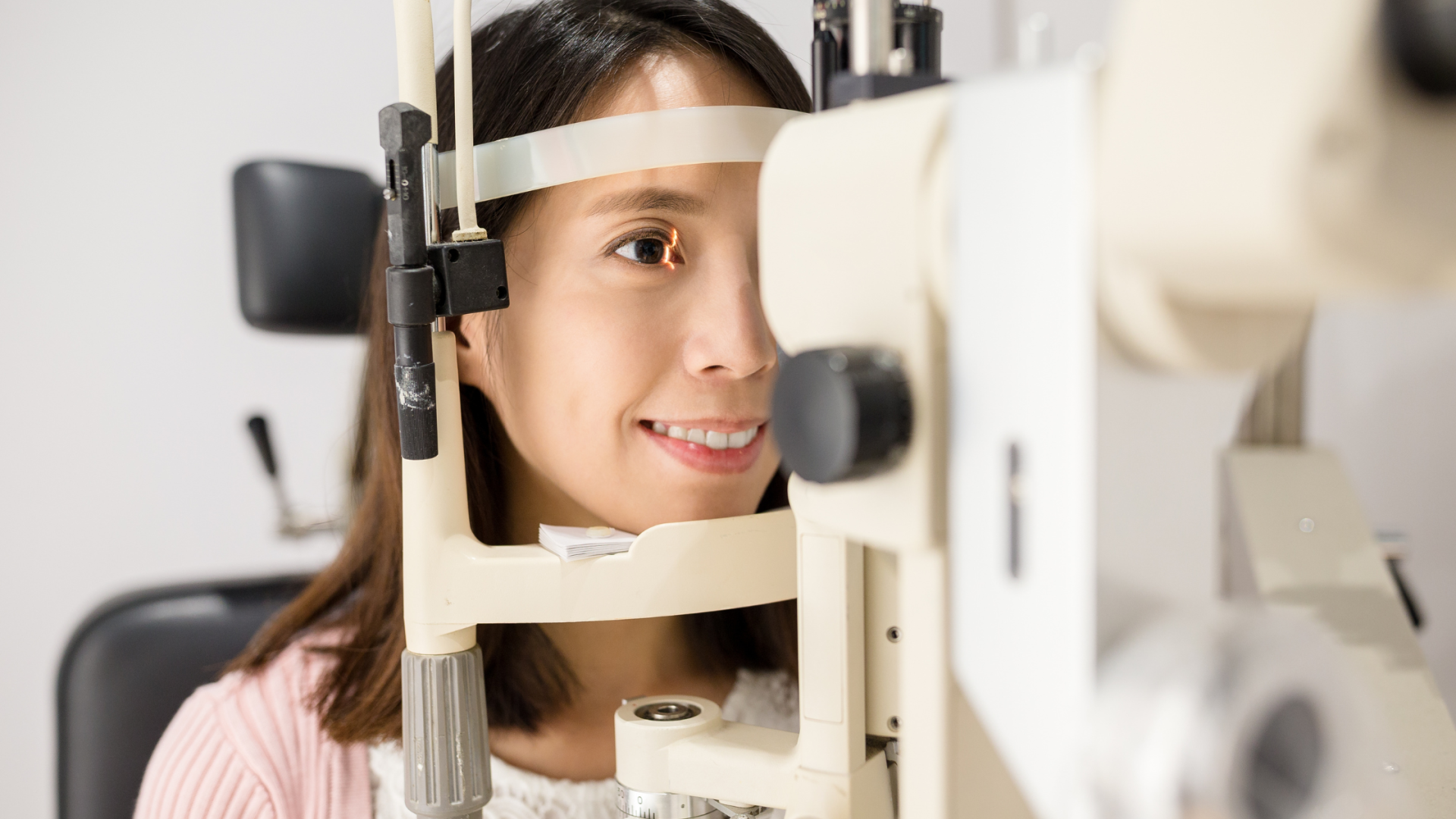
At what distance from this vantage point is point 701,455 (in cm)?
73

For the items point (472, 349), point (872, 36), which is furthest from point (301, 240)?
point (872, 36)

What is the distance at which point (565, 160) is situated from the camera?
2.24ft

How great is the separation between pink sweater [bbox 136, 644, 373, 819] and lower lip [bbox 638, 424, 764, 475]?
412mm

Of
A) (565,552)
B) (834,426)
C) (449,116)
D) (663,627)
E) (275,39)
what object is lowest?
(663,627)

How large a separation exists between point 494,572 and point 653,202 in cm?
28

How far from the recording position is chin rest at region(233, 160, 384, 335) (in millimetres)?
986

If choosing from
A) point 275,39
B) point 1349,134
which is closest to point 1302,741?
point 1349,134

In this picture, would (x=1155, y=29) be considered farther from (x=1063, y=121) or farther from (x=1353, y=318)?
(x=1353, y=318)

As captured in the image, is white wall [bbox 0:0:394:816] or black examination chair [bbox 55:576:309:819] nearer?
black examination chair [bbox 55:576:309:819]

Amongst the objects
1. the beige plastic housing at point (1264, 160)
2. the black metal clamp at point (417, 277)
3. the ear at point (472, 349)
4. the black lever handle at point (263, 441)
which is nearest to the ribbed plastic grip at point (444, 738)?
the black metal clamp at point (417, 277)

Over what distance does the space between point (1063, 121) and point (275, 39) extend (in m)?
1.39

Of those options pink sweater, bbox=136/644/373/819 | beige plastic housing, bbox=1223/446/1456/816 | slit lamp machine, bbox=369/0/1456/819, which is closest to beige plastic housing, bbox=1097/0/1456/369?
slit lamp machine, bbox=369/0/1456/819

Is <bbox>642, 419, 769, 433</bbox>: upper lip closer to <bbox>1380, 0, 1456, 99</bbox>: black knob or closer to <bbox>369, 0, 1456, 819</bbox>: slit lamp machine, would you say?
<bbox>369, 0, 1456, 819</bbox>: slit lamp machine

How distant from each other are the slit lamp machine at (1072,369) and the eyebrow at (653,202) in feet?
0.54
